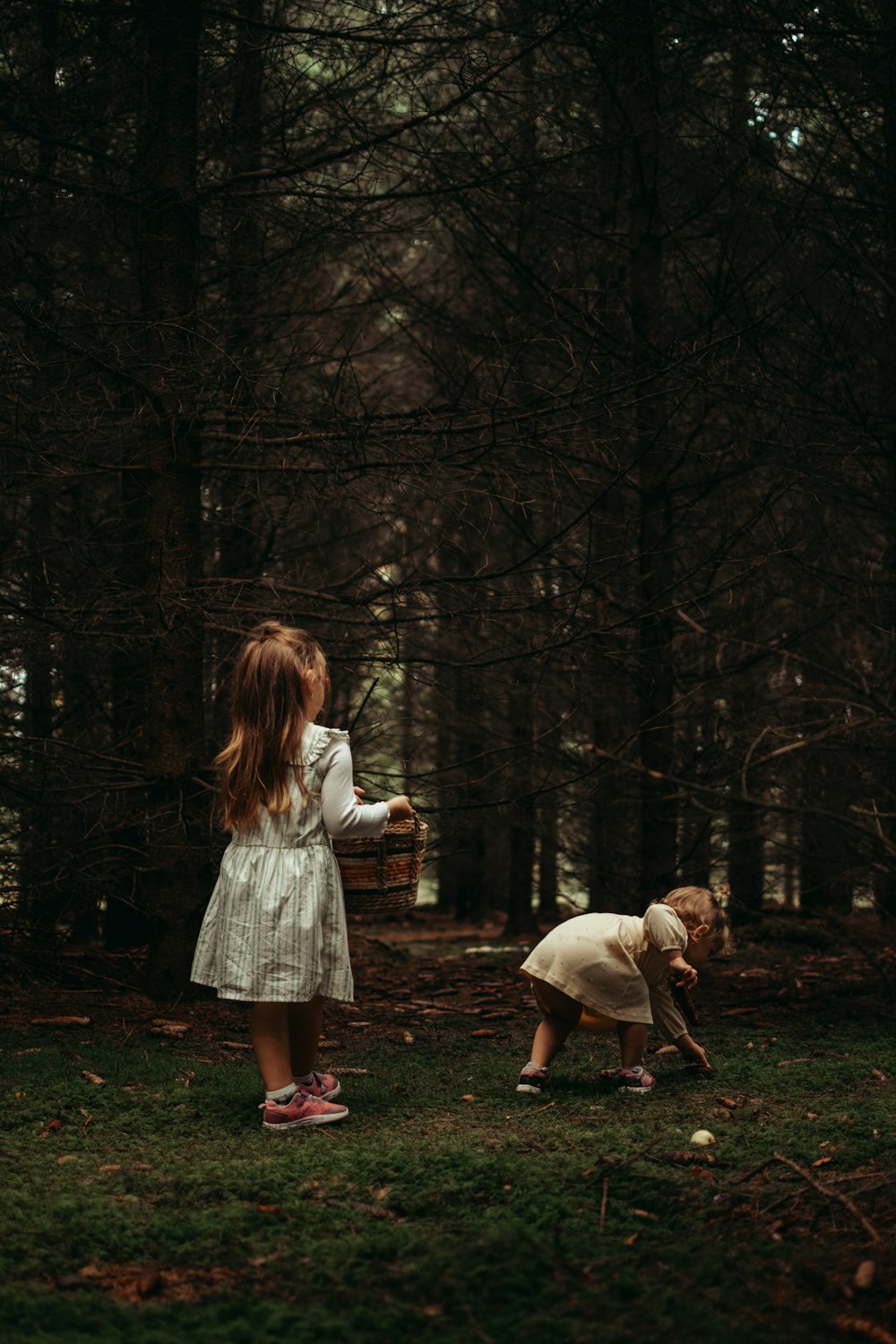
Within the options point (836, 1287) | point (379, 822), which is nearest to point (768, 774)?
point (379, 822)

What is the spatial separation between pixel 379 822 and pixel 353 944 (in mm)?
7237

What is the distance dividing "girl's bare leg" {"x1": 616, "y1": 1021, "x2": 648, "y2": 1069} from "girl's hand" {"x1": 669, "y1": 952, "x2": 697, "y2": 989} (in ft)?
0.92

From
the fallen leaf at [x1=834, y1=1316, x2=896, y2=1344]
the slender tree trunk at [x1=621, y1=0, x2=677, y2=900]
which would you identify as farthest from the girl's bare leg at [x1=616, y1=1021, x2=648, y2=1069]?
the slender tree trunk at [x1=621, y1=0, x2=677, y2=900]

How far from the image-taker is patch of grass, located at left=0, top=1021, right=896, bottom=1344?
2654mm

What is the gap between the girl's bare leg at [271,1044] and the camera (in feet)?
15.1

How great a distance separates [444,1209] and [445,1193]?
0.10m

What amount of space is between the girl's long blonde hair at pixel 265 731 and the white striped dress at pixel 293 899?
6cm

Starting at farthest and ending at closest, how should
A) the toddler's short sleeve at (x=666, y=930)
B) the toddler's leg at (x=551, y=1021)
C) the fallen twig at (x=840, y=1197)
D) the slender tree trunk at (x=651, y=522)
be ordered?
the slender tree trunk at (x=651, y=522) < the toddler's leg at (x=551, y=1021) < the toddler's short sleeve at (x=666, y=930) < the fallen twig at (x=840, y=1197)

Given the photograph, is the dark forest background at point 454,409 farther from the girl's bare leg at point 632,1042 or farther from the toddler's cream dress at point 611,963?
the girl's bare leg at point 632,1042

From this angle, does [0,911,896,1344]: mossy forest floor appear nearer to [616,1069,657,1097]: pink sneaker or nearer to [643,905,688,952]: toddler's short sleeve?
[616,1069,657,1097]: pink sneaker

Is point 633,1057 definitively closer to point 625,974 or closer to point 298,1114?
point 625,974

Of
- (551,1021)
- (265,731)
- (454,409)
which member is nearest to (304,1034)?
(551,1021)

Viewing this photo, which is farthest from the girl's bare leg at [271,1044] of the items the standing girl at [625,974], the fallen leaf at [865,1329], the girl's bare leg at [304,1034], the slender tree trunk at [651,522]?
the slender tree trunk at [651,522]

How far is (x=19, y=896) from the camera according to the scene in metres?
7.44
